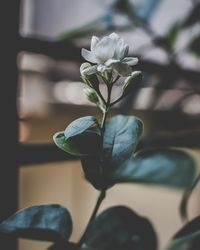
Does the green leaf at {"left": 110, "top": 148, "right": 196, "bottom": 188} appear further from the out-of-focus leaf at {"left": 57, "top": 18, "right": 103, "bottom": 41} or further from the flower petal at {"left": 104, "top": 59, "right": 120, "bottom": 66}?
the out-of-focus leaf at {"left": 57, "top": 18, "right": 103, "bottom": 41}

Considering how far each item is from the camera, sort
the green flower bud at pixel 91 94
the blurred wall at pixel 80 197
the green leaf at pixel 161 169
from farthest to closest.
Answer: the blurred wall at pixel 80 197 → the green flower bud at pixel 91 94 → the green leaf at pixel 161 169

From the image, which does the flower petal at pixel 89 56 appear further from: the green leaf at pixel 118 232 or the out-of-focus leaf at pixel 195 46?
the out-of-focus leaf at pixel 195 46

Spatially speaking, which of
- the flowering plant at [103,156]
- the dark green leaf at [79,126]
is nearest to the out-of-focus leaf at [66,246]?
the flowering plant at [103,156]

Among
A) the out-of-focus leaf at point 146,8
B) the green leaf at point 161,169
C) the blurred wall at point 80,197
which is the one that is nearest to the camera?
the green leaf at point 161,169

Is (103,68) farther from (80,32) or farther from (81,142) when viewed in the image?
(80,32)

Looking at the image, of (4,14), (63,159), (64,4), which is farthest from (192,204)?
(4,14)

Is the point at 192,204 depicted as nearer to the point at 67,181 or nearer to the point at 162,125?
the point at 67,181
